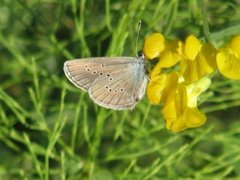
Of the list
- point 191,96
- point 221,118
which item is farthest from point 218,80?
point 191,96

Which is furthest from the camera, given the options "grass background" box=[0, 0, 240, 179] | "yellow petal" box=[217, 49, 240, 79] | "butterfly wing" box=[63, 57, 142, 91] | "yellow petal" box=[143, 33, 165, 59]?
"grass background" box=[0, 0, 240, 179]

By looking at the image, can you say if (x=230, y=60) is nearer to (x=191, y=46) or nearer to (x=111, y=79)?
(x=191, y=46)

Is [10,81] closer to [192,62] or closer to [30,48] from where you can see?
[30,48]

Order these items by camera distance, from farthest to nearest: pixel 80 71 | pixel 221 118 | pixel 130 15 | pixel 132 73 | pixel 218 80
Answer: pixel 221 118 < pixel 218 80 < pixel 130 15 < pixel 132 73 < pixel 80 71

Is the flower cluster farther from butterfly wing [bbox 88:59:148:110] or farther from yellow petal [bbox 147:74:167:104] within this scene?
butterfly wing [bbox 88:59:148:110]

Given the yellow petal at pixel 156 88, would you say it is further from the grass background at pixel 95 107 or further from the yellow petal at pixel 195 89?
the grass background at pixel 95 107

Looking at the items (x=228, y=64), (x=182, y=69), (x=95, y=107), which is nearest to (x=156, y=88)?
(x=182, y=69)

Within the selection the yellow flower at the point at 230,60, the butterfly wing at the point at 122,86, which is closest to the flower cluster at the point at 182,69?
the yellow flower at the point at 230,60

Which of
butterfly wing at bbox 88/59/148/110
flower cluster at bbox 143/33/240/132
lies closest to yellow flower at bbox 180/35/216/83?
flower cluster at bbox 143/33/240/132
